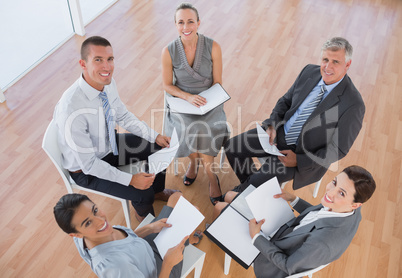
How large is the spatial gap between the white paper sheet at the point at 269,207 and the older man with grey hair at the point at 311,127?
0.36 metres

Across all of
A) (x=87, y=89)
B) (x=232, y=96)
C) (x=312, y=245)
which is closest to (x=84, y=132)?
(x=87, y=89)

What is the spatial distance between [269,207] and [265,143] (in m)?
0.57

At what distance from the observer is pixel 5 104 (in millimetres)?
3500

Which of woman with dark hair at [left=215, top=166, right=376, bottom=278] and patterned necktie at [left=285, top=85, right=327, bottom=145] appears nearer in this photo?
woman with dark hair at [left=215, top=166, right=376, bottom=278]

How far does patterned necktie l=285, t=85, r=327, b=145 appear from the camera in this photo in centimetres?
247

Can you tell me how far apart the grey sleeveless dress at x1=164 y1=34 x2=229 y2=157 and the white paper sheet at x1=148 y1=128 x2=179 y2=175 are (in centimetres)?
26

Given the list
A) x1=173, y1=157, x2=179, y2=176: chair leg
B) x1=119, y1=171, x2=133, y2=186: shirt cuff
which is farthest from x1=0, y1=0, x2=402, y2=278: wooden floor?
x1=119, y1=171, x2=133, y2=186: shirt cuff

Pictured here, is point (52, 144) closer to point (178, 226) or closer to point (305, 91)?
point (178, 226)

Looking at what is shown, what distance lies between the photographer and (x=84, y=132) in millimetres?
2174

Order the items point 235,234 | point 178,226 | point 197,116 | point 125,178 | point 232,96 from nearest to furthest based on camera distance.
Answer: point 178,226, point 235,234, point 125,178, point 197,116, point 232,96

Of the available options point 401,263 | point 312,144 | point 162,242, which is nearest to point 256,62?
point 312,144

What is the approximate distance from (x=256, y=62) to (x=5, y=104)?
278cm

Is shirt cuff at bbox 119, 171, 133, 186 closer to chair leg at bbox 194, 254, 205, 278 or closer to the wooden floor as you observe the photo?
the wooden floor

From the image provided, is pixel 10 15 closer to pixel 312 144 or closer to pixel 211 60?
pixel 211 60
